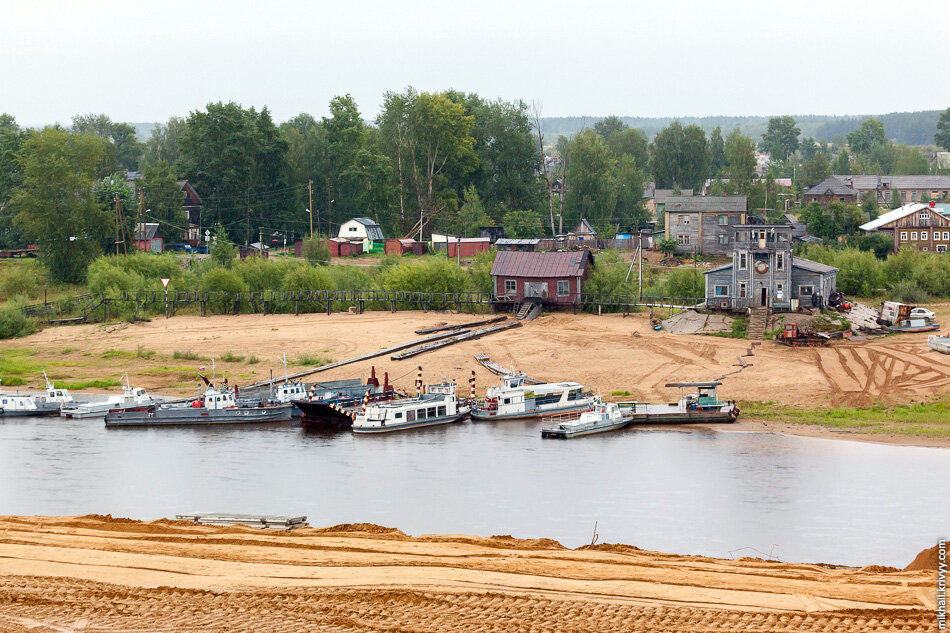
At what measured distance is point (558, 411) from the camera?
52.4 meters

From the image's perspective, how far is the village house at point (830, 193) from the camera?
5118 inches

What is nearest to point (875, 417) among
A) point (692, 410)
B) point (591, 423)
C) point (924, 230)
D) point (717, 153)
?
point (692, 410)

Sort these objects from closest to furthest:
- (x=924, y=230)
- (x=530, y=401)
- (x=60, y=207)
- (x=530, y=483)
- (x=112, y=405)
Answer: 1. (x=530, y=483)
2. (x=530, y=401)
3. (x=112, y=405)
4. (x=60, y=207)
5. (x=924, y=230)

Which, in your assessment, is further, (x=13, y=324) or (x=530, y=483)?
(x=13, y=324)

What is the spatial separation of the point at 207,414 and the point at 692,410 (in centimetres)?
2262

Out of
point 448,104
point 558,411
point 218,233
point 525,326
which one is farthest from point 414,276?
point 448,104

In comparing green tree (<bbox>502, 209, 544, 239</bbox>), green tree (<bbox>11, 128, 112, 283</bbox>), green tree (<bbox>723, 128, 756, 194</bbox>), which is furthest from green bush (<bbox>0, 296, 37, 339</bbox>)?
green tree (<bbox>723, 128, 756, 194</bbox>)

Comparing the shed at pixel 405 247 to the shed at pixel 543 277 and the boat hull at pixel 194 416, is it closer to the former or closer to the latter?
the shed at pixel 543 277

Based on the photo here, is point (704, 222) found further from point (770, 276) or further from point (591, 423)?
point (591, 423)

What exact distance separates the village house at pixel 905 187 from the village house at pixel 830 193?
4393mm

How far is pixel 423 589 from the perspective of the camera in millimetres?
24078

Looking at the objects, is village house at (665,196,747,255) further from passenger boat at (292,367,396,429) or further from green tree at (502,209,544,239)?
passenger boat at (292,367,396,429)

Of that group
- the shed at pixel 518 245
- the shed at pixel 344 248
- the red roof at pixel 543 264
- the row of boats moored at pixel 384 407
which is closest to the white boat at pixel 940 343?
the row of boats moored at pixel 384 407

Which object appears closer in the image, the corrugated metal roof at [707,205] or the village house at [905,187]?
the corrugated metal roof at [707,205]
